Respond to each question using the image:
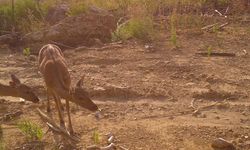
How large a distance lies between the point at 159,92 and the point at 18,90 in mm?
2690

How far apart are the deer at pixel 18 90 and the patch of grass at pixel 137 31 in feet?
13.3

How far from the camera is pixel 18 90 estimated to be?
861cm

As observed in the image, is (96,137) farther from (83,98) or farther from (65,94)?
(65,94)

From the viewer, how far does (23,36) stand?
1259 cm

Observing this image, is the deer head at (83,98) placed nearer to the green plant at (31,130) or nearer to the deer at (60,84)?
the deer at (60,84)

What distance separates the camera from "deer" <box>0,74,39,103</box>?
8.51 m

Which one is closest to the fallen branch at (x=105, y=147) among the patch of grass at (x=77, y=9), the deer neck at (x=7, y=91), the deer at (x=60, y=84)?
the deer at (x=60, y=84)

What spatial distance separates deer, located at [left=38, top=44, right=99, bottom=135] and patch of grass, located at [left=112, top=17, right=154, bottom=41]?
4021 millimetres

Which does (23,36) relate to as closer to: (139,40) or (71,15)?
(71,15)

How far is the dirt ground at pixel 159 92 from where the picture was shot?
24.2ft

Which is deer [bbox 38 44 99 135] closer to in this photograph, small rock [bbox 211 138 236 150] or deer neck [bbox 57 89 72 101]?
deer neck [bbox 57 89 72 101]

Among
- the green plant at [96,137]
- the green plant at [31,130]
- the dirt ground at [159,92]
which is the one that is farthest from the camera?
the dirt ground at [159,92]

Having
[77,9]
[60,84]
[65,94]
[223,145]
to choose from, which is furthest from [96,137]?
[77,9]

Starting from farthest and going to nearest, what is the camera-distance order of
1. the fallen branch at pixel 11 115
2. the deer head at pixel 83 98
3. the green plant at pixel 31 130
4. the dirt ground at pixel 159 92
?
the fallen branch at pixel 11 115
the dirt ground at pixel 159 92
the deer head at pixel 83 98
the green plant at pixel 31 130
